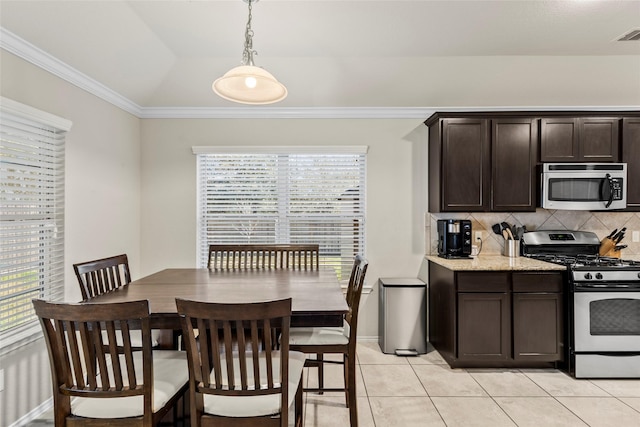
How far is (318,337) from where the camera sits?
231 cm

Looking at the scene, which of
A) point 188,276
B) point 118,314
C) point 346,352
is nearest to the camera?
point 118,314

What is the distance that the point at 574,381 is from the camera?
296 cm

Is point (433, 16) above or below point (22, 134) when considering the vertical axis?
above

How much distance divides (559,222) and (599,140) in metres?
0.89

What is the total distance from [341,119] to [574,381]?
126 inches

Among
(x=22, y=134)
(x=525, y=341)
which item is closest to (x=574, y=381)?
(x=525, y=341)

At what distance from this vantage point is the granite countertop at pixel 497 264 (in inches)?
120

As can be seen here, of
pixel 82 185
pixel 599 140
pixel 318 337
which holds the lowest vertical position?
pixel 318 337

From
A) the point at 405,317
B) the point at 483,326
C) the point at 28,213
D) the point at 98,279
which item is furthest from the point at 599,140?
the point at 28,213

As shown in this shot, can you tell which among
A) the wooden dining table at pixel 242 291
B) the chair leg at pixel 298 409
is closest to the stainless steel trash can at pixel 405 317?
the wooden dining table at pixel 242 291

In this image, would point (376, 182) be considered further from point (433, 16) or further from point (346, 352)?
point (346, 352)

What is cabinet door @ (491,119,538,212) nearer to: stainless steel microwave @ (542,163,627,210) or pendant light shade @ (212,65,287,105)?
stainless steel microwave @ (542,163,627,210)

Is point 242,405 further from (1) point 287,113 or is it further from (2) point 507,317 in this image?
(1) point 287,113

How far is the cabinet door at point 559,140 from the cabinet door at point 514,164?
82mm
